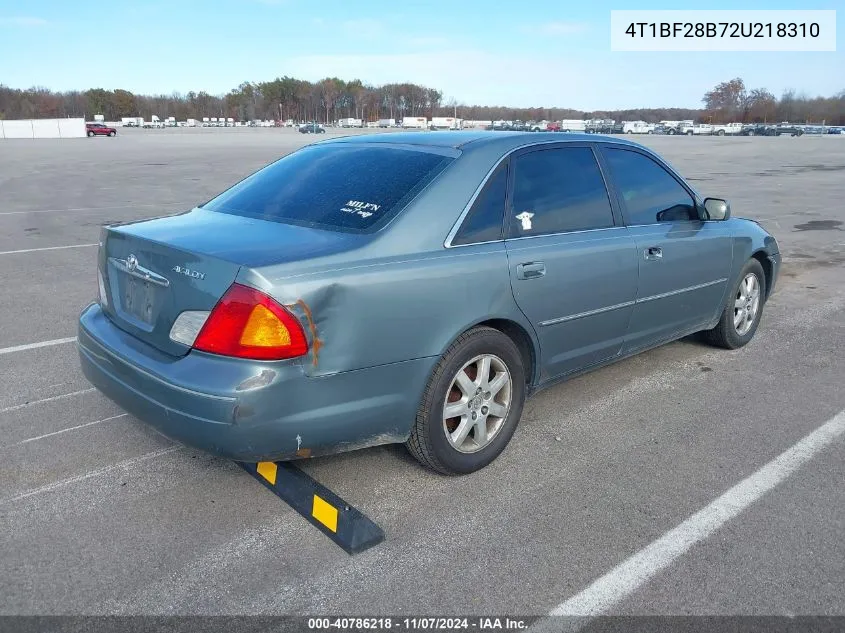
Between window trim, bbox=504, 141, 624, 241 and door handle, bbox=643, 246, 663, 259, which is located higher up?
window trim, bbox=504, 141, 624, 241

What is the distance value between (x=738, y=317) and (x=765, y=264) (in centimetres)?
61

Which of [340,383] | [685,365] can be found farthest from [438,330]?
[685,365]

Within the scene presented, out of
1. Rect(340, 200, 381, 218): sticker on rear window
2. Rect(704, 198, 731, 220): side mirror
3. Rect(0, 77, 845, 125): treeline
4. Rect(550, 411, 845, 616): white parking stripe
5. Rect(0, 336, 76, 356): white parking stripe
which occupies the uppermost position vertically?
Rect(0, 77, 845, 125): treeline

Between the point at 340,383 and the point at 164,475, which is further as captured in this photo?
the point at 164,475

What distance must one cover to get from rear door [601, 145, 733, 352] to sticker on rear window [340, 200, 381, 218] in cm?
168

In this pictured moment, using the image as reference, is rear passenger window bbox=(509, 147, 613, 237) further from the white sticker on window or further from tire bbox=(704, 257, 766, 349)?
tire bbox=(704, 257, 766, 349)

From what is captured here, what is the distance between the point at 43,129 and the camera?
73.3m

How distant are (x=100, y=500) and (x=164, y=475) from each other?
0.31 meters

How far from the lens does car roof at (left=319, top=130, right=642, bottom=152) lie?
11.8 feet

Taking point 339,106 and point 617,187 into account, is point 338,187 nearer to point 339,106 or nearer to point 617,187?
point 617,187

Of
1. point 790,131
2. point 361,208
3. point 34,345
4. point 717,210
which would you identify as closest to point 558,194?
point 361,208

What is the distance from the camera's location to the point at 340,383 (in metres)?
2.81

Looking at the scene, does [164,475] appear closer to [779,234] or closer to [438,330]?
[438,330]

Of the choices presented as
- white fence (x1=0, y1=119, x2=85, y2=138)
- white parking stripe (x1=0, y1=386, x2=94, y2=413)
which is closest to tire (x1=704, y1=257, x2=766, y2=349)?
white parking stripe (x1=0, y1=386, x2=94, y2=413)
